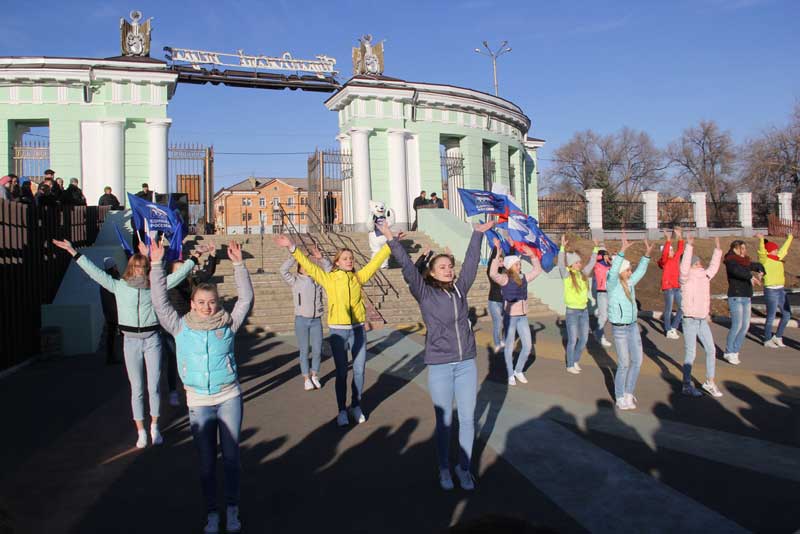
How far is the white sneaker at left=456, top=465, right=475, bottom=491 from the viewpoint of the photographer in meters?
5.01

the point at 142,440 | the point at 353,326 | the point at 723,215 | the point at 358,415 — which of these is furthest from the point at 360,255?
the point at 723,215

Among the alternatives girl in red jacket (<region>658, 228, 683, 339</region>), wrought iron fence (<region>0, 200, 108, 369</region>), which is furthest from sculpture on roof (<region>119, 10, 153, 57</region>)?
girl in red jacket (<region>658, 228, 683, 339</region>)

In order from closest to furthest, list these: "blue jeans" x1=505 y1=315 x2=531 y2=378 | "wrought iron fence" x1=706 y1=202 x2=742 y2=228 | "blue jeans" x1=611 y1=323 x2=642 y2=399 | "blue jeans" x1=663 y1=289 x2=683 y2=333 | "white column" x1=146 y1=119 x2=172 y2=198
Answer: "blue jeans" x1=611 y1=323 x2=642 y2=399
"blue jeans" x1=505 y1=315 x2=531 y2=378
"blue jeans" x1=663 y1=289 x2=683 y2=333
"white column" x1=146 y1=119 x2=172 y2=198
"wrought iron fence" x1=706 y1=202 x2=742 y2=228

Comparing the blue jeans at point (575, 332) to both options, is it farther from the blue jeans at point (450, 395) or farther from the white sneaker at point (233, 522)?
the white sneaker at point (233, 522)

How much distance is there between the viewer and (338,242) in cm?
2100

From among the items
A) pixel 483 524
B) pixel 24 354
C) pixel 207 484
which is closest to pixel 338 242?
pixel 24 354

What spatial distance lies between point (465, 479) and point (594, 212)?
91.6 ft

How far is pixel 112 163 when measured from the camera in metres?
22.0

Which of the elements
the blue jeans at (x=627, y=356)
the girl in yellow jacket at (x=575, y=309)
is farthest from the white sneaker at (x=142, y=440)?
the girl in yellow jacket at (x=575, y=309)

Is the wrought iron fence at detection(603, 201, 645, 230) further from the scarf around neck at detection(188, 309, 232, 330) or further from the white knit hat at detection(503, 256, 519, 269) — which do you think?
the scarf around neck at detection(188, 309, 232, 330)

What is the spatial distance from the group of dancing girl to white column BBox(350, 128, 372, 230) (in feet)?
47.2

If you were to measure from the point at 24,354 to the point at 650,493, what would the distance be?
1029 centimetres

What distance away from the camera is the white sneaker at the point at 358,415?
7.00 metres

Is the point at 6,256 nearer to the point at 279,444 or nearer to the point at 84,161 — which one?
the point at 279,444
